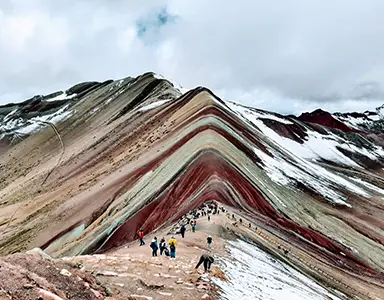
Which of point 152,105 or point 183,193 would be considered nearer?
point 183,193

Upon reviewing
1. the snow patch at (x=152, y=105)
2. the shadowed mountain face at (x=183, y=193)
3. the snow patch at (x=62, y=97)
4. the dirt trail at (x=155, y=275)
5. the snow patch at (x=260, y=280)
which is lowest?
the dirt trail at (x=155, y=275)

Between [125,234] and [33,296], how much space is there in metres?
24.3

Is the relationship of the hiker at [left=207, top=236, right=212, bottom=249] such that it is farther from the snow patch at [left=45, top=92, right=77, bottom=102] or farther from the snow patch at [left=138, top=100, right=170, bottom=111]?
the snow patch at [left=45, top=92, right=77, bottom=102]

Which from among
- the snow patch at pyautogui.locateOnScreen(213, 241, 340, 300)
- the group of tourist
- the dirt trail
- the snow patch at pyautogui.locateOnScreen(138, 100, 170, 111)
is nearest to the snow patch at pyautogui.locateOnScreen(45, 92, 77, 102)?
the snow patch at pyautogui.locateOnScreen(138, 100, 170, 111)

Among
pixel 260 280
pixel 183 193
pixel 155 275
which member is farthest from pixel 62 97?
pixel 155 275

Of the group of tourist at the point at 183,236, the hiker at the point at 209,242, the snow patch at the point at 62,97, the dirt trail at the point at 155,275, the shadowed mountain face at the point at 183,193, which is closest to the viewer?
the dirt trail at the point at 155,275

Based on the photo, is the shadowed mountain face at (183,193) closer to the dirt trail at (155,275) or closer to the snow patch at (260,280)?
the snow patch at (260,280)

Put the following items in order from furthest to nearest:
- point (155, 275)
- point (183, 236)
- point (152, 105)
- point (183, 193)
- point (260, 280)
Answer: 1. point (152, 105)
2. point (183, 193)
3. point (183, 236)
4. point (260, 280)
5. point (155, 275)

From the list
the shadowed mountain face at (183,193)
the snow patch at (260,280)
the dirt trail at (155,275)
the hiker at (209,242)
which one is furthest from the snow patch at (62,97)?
the dirt trail at (155,275)

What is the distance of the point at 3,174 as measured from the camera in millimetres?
104500

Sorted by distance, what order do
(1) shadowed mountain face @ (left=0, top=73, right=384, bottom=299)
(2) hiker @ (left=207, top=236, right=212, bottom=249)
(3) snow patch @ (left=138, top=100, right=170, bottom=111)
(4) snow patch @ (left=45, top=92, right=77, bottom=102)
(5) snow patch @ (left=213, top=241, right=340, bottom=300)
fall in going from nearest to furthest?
(5) snow patch @ (left=213, top=241, right=340, bottom=300) → (2) hiker @ (left=207, top=236, right=212, bottom=249) → (1) shadowed mountain face @ (left=0, top=73, right=384, bottom=299) → (3) snow patch @ (left=138, top=100, right=170, bottom=111) → (4) snow patch @ (left=45, top=92, right=77, bottom=102)

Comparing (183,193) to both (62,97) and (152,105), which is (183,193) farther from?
(62,97)

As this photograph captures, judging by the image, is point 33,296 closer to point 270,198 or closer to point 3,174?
point 270,198

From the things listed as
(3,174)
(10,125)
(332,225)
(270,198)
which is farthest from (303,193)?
(10,125)
